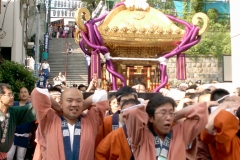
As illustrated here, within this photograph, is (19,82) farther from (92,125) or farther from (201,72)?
(201,72)

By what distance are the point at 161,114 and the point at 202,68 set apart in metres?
16.7

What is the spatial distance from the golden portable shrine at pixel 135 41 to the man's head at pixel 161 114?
620 cm

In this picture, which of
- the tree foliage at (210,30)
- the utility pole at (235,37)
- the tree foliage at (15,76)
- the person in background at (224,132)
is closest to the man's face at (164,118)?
the person in background at (224,132)

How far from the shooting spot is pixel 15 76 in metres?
8.69

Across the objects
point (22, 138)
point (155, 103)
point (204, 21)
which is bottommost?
point (22, 138)

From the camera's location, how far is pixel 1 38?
12.4m

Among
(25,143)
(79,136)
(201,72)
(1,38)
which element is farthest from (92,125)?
(201,72)

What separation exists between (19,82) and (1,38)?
4503 mm

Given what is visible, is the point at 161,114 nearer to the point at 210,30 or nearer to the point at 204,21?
the point at 204,21

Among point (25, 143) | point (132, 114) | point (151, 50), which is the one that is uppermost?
point (151, 50)

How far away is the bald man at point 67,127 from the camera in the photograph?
327 centimetres

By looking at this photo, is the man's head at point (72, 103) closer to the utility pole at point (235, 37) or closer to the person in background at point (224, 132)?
the person in background at point (224, 132)

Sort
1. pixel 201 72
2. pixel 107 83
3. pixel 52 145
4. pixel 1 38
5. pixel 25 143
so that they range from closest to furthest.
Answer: pixel 52 145, pixel 25 143, pixel 107 83, pixel 1 38, pixel 201 72

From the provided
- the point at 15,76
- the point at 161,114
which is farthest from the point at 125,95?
the point at 15,76
